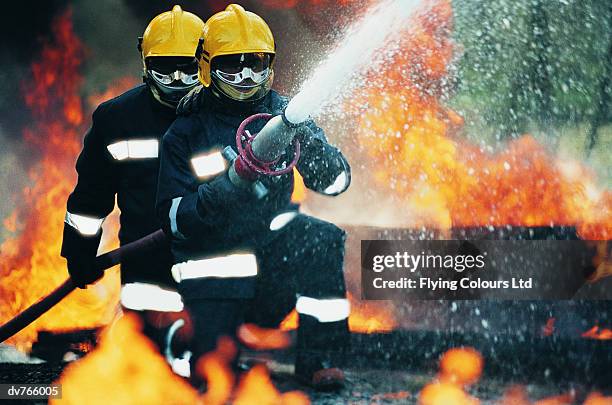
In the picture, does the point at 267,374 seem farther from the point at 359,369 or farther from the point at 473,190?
the point at 473,190

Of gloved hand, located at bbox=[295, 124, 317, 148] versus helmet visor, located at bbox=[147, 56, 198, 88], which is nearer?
gloved hand, located at bbox=[295, 124, 317, 148]

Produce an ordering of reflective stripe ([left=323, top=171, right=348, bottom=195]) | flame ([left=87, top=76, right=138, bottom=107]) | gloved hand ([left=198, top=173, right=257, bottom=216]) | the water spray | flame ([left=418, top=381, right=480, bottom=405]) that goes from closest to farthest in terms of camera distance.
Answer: the water spray → gloved hand ([left=198, top=173, right=257, bottom=216]) → reflective stripe ([left=323, top=171, right=348, bottom=195]) → flame ([left=418, top=381, right=480, bottom=405]) → flame ([left=87, top=76, right=138, bottom=107])

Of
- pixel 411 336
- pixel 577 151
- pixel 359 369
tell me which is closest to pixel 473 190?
pixel 577 151

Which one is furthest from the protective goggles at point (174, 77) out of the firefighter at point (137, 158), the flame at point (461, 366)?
the flame at point (461, 366)

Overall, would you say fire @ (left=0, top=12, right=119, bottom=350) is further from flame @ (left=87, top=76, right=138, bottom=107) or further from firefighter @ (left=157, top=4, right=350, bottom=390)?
firefighter @ (left=157, top=4, right=350, bottom=390)

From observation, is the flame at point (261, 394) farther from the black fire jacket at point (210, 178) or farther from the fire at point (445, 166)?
the fire at point (445, 166)

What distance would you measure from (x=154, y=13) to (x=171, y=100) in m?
1.38

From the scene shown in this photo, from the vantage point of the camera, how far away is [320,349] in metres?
3.91

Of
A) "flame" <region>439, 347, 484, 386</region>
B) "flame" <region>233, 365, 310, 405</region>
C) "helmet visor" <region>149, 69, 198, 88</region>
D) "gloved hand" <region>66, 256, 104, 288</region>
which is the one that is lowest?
"flame" <region>439, 347, 484, 386</region>

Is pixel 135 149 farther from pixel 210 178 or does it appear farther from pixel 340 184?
pixel 340 184

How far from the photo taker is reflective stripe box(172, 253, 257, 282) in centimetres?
379

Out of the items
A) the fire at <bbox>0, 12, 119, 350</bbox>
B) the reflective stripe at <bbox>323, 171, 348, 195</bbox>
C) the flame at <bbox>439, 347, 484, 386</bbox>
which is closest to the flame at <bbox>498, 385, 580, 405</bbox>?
the flame at <bbox>439, 347, 484, 386</bbox>

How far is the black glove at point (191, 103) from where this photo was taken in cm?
383

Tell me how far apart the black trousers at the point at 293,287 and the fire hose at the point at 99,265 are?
1.54 feet
